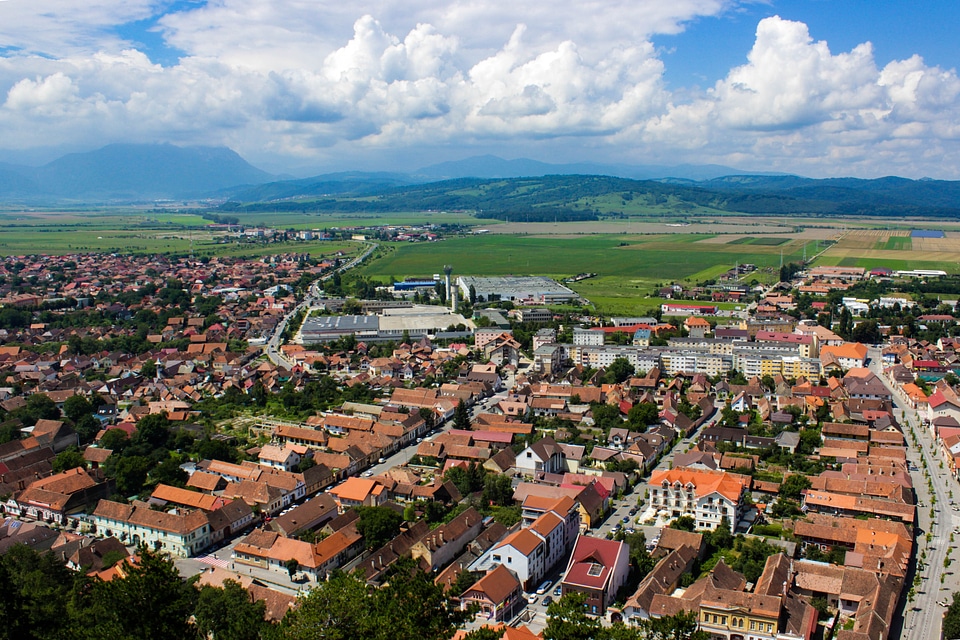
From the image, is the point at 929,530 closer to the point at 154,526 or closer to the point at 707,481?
A: the point at 707,481

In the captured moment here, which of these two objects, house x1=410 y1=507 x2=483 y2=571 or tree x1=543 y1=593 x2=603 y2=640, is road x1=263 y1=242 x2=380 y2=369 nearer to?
house x1=410 y1=507 x2=483 y2=571

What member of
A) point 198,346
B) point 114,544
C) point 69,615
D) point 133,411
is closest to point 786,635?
point 69,615

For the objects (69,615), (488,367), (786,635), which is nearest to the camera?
(69,615)

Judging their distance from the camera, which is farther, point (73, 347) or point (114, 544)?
point (73, 347)

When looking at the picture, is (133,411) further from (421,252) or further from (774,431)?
(421,252)

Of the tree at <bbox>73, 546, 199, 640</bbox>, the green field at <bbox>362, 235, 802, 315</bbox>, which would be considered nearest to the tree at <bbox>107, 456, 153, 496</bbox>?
the tree at <bbox>73, 546, 199, 640</bbox>

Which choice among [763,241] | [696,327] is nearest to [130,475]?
[696,327]

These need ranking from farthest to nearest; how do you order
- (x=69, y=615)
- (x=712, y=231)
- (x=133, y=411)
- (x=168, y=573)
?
(x=712, y=231) < (x=133, y=411) < (x=69, y=615) < (x=168, y=573)
